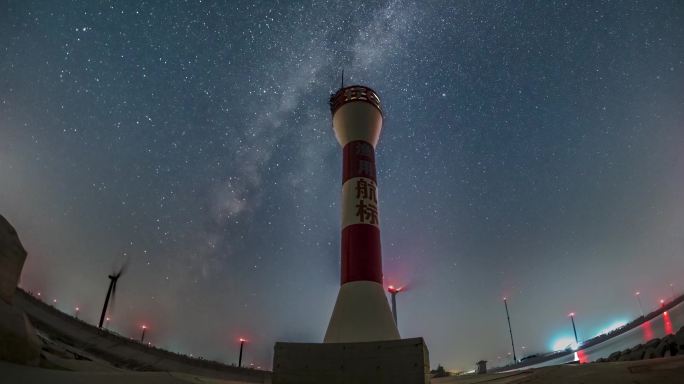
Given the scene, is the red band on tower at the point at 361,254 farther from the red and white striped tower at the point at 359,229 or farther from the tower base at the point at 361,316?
the tower base at the point at 361,316

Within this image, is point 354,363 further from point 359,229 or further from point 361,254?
point 359,229

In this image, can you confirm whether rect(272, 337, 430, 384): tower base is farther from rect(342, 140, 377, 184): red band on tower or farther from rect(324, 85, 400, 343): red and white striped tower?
rect(342, 140, 377, 184): red band on tower

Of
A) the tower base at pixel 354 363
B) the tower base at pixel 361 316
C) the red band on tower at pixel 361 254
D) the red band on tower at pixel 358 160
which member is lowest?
the tower base at pixel 354 363

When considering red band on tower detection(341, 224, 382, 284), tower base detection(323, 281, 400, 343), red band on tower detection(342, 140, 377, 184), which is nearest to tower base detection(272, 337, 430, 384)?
tower base detection(323, 281, 400, 343)

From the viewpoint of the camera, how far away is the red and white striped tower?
19750mm

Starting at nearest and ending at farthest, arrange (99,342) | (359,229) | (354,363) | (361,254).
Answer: (354,363) < (361,254) < (359,229) < (99,342)

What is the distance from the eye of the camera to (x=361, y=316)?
782 inches

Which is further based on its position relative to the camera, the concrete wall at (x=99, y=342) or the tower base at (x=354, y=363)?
the concrete wall at (x=99, y=342)

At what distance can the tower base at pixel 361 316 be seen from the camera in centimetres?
1936

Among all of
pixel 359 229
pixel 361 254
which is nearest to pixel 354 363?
pixel 361 254

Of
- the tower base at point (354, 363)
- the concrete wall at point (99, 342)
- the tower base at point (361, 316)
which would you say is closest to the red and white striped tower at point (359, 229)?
the tower base at point (361, 316)

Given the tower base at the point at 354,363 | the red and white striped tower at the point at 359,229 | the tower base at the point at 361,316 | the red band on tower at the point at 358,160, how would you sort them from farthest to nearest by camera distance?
the red band on tower at the point at 358,160
the red and white striped tower at the point at 359,229
the tower base at the point at 361,316
the tower base at the point at 354,363

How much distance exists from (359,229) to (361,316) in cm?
487

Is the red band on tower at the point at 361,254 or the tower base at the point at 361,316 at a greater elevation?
the red band on tower at the point at 361,254
